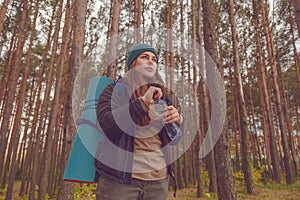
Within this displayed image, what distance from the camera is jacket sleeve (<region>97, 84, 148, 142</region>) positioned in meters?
1.42

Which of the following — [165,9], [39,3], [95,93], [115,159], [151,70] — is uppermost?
[165,9]

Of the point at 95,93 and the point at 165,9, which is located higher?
the point at 165,9

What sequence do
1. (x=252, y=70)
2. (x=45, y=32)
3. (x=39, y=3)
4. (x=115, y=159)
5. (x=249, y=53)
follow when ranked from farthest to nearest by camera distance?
(x=252, y=70)
(x=249, y=53)
(x=45, y=32)
(x=39, y=3)
(x=115, y=159)

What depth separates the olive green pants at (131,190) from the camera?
1.41 metres

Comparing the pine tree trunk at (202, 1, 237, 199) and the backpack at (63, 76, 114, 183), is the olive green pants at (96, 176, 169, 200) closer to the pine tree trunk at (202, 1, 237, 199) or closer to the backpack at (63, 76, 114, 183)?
the backpack at (63, 76, 114, 183)

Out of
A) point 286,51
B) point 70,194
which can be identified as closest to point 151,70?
point 70,194

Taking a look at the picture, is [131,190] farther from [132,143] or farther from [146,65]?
[146,65]

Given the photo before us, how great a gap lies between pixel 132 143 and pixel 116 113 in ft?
0.76

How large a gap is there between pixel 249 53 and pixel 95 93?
15.1 metres

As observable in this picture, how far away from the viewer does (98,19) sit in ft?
47.0

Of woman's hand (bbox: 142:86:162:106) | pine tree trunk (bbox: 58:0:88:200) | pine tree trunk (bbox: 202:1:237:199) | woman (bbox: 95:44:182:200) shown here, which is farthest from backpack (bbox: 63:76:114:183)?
pine tree trunk (bbox: 58:0:88:200)

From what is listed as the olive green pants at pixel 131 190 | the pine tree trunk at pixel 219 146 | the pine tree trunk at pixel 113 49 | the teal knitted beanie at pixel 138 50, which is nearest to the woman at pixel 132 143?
the olive green pants at pixel 131 190

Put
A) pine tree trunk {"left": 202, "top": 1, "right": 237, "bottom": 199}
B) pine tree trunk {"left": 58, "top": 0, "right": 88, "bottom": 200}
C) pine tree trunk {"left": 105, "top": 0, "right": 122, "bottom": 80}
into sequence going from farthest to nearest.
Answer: pine tree trunk {"left": 105, "top": 0, "right": 122, "bottom": 80} < pine tree trunk {"left": 58, "top": 0, "right": 88, "bottom": 200} < pine tree trunk {"left": 202, "top": 1, "right": 237, "bottom": 199}

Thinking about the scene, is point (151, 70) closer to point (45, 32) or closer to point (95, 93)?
point (95, 93)
